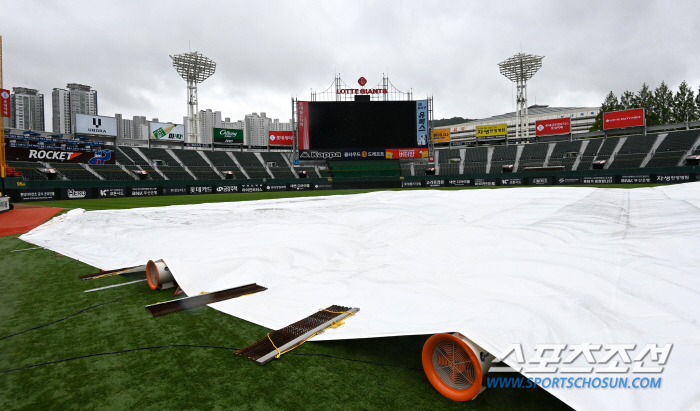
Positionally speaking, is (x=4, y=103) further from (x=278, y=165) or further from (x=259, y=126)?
(x=259, y=126)

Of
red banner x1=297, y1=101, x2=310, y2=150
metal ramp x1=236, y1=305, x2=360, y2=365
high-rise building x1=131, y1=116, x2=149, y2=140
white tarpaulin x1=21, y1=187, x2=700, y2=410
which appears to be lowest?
metal ramp x1=236, y1=305, x2=360, y2=365

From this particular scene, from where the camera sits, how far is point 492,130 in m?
49.3

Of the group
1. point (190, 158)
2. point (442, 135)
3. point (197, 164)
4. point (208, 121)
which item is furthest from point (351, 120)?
point (208, 121)

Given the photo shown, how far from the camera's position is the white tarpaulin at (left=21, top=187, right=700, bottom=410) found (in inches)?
85.0

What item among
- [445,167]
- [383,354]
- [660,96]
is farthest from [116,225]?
[660,96]

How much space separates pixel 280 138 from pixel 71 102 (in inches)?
2850

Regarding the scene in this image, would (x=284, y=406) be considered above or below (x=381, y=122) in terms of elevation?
below

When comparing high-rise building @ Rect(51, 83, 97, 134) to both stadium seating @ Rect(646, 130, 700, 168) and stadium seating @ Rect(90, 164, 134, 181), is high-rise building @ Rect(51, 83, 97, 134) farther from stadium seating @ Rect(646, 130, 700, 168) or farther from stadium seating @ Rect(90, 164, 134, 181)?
stadium seating @ Rect(646, 130, 700, 168)

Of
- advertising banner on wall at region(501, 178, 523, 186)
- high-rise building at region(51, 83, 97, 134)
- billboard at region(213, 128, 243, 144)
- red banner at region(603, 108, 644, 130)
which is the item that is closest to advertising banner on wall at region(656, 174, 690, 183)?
advertising banner on wall at region(501, 178, 523, 186)

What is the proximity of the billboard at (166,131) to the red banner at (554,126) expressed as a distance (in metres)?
48.3

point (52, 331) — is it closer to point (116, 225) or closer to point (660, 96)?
point (116, 225)

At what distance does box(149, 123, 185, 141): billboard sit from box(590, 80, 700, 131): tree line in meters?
64.3

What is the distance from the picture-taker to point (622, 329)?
224 centimetres

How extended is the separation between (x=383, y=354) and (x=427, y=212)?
17.0ft
